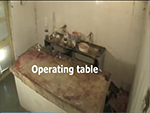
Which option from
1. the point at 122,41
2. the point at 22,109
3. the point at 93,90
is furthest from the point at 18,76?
the point at 122,41

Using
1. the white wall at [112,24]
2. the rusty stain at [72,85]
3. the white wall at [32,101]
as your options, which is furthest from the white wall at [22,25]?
the white wall at [32,101]

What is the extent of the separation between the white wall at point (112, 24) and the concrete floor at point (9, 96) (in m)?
1.00

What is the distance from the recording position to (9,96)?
192 cm

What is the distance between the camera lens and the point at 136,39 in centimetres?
205

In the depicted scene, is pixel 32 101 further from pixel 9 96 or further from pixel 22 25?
pixel 22 25

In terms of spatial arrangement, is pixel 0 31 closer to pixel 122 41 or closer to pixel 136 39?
pixel 122 41

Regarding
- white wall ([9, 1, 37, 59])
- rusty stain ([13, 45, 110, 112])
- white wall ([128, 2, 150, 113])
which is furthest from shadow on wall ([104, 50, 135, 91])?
white wall ([9, 1, 37, 59])

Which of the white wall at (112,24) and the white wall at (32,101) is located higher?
the white wall at (112,24)

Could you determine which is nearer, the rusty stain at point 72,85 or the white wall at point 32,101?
the rusty stain at point 72,85

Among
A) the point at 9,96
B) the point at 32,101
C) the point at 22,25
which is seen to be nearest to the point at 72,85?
the point at 32,101

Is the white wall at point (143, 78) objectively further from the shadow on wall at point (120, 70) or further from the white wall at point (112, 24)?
the shadow on wall at point (120, 70)

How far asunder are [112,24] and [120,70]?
0.62 meters

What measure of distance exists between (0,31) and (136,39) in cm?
153

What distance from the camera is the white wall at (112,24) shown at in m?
1.97
